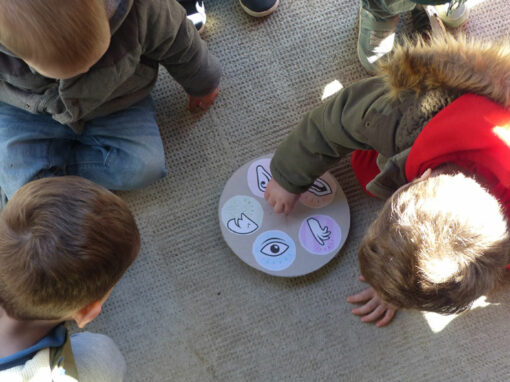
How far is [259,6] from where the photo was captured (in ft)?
3.20

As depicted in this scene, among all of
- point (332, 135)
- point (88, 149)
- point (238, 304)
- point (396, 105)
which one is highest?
point (396, 105)

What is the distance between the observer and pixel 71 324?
3.02ft

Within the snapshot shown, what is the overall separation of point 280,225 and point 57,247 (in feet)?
1.52

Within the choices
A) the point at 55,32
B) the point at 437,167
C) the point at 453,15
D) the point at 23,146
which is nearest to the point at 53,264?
the point at 55,32

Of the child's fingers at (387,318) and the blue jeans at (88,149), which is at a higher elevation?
the blue jeans at (88,149)

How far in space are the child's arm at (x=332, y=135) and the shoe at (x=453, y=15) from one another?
35cm

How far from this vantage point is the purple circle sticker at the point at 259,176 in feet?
3.13

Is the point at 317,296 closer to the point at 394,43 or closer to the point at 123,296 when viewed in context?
the point at 123,296

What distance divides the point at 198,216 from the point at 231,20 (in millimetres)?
393

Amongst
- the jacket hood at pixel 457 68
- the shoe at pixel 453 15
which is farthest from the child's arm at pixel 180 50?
the shoe at pixel 453 15

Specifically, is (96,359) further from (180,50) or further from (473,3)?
(473,3)

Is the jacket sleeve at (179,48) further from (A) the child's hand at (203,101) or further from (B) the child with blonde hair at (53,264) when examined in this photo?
(B) the child with blonde hair at (53,264)

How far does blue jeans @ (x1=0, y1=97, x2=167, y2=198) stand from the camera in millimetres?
837

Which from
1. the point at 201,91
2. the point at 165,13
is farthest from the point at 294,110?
the point at 165,13
